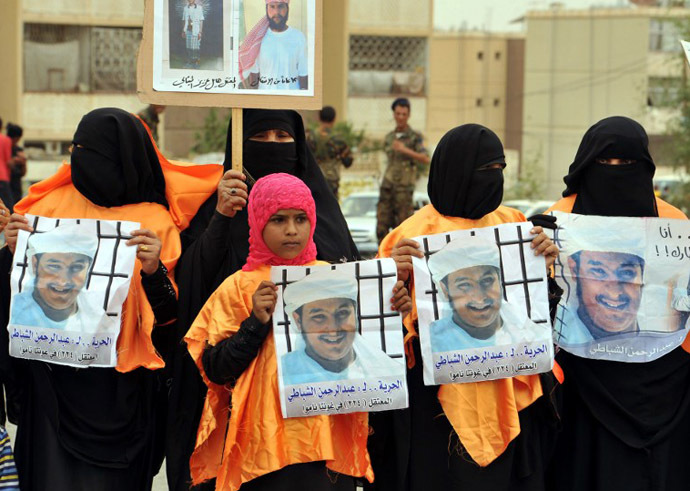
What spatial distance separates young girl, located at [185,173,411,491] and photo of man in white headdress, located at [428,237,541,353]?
0.22 metres

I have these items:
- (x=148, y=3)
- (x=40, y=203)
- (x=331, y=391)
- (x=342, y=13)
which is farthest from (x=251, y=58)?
(x=342, y=13)

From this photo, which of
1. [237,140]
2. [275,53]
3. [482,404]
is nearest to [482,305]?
[482,404]

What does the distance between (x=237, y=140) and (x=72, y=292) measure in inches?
32.0

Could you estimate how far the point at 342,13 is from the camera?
36.9 m

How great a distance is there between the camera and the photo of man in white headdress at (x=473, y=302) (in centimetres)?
420

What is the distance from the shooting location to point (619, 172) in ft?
15.1

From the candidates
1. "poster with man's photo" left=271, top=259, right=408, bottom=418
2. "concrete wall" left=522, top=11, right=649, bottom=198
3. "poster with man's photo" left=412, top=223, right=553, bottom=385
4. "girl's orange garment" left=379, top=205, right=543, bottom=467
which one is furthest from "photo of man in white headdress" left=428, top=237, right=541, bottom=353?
"concrete wall" left=522, top=11, right=649, bottom=198

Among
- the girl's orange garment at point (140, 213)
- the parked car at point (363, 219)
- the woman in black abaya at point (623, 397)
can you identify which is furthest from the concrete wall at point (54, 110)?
the woman in black abaya at point (623, 397)

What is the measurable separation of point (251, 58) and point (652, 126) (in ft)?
155

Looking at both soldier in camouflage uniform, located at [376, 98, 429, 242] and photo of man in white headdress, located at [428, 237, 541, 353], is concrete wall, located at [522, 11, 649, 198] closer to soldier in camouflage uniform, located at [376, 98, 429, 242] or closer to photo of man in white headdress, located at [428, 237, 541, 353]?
soldier in camouflage uniform, located at [376, 98, 429, 242]

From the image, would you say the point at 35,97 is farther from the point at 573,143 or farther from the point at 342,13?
the point at 573,143

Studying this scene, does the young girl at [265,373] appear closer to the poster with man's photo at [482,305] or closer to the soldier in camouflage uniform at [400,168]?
the poster with man's photo at [482,305]

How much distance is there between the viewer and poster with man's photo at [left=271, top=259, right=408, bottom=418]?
3965 mm

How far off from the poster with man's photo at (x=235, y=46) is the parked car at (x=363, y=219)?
43.5ft
